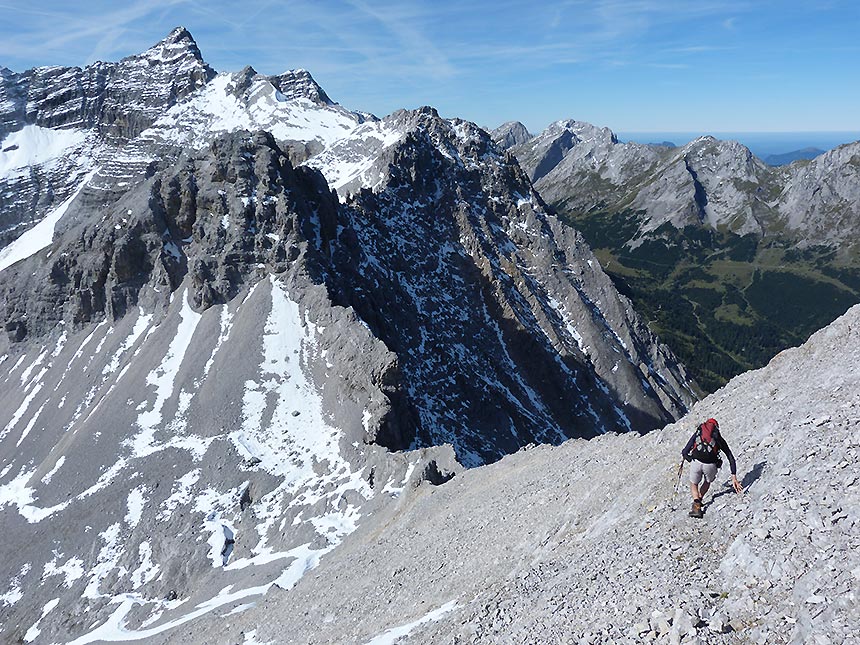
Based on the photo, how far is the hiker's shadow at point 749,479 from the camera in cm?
1830

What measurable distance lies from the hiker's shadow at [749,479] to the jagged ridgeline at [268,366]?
32648mm

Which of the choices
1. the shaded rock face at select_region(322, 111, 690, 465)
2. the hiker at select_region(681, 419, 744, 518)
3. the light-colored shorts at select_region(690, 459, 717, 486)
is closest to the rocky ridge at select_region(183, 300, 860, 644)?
the hiker at select_region(681, 419, 744, 518)

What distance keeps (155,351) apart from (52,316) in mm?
29973

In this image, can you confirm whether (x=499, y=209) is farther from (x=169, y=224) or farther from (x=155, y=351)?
(x=155, y=351)

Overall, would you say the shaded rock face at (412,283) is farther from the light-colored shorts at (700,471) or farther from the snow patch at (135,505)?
the light-colored shorts at (700,471)

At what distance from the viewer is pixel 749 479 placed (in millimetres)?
18500

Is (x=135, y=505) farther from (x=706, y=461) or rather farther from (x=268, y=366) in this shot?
(x=706, y=461)

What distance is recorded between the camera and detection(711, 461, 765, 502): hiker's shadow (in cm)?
1830

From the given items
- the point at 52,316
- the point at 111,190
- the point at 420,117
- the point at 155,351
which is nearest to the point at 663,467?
the point at 155,351

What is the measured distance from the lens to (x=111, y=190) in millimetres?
165750

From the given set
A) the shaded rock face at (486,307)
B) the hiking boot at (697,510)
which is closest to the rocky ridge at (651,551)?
the hiking boot at (697,510)

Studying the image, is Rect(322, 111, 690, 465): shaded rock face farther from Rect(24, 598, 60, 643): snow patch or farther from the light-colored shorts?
the light-colored shorts

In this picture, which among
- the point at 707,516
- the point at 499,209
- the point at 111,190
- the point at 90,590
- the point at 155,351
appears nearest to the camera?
the point at 707,516

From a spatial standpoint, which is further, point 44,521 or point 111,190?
point 111,190
